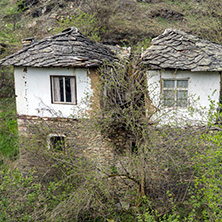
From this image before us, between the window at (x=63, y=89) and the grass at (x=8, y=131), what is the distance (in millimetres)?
2745

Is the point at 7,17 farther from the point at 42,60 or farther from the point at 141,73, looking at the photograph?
the point at 141,73

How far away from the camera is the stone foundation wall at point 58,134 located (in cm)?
884

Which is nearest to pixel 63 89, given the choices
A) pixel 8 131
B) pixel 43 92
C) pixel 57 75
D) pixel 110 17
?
pixel 57 75

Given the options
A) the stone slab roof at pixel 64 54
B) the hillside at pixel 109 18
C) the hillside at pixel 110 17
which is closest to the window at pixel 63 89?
the stone slab roof at pixel 64 54

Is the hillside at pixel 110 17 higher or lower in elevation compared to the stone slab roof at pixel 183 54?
A: higher

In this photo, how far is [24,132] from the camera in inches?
396

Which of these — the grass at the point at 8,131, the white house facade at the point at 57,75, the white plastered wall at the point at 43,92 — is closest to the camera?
the white house facade at the point at 57,75

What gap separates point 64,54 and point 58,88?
1264 millimetres

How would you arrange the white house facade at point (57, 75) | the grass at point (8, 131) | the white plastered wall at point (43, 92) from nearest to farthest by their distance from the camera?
the white house facade at point (57, 75)
the white plastered wall at point (43, 92)
the grass at point (8, 131)

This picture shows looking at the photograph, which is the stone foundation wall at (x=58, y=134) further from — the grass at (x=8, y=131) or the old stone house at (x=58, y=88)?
the grass at (x=8, y=131)

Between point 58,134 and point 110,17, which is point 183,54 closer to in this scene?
point 58,134

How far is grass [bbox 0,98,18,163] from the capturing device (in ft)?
37.5

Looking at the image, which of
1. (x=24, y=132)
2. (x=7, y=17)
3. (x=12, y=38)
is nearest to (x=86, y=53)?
(x=24, y=132)

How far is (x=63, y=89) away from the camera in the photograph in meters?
9.66
